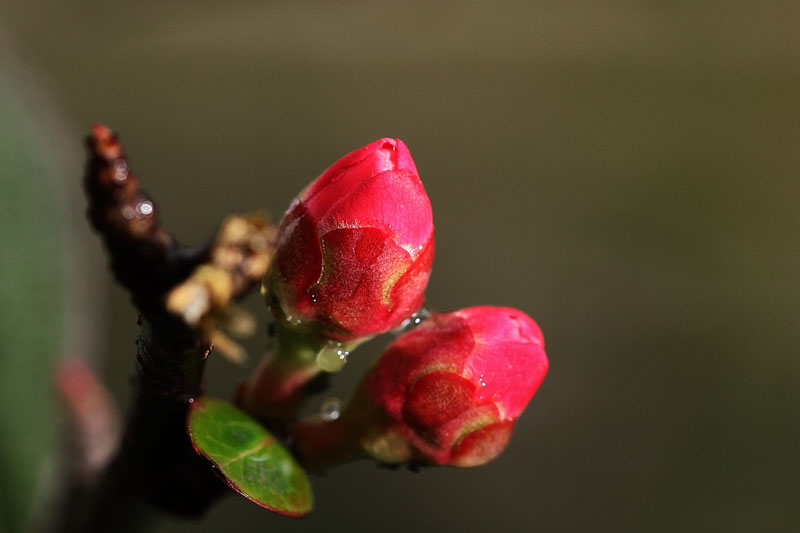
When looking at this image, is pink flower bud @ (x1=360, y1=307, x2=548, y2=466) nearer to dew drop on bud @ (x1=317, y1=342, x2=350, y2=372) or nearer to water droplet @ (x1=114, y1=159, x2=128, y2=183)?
dew drop on bud @ (x1=317, y1=342, x2=350, y2=372)

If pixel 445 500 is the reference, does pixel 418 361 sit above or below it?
above

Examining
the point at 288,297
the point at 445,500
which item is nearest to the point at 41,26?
the point at 445,500

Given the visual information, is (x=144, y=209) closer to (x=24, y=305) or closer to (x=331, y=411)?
(x=331, y=411)

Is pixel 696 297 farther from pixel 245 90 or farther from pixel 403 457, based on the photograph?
pixel 403 457

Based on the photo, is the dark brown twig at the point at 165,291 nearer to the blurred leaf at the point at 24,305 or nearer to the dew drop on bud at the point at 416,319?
the dew drop on bud at the point at 416,319

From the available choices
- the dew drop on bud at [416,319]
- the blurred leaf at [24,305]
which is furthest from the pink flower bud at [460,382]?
the blurred leaf at [24,305]

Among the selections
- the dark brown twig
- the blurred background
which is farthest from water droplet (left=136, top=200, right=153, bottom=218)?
the blurred background
